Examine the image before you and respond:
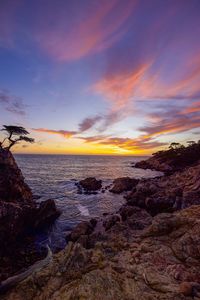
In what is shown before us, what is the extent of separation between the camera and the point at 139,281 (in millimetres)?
8359

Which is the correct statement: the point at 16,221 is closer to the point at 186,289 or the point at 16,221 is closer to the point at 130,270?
the point at 130,270

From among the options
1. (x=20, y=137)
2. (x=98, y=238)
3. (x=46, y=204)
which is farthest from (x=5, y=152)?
(x=98, y=238)

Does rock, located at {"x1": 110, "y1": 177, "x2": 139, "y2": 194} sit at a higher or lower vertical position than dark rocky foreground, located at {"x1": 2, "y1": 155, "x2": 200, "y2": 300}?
lower

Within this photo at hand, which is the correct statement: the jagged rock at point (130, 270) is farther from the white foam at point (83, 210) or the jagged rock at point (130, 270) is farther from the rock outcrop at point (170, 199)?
the white foam at point (83, 210)

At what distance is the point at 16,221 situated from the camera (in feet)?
73.5

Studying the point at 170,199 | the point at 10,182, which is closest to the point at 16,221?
the point at 10,182

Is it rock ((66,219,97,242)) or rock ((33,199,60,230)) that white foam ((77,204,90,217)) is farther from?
rock ((66,219,97,242))

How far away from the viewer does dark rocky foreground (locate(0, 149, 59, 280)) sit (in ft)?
59.3

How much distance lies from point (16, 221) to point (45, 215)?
5.89 meters

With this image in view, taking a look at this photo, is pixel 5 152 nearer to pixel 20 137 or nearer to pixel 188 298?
Result: pixel 20 137

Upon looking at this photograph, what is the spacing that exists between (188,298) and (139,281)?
1.88m

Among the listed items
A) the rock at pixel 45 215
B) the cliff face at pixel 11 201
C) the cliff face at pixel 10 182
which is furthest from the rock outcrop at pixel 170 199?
the cliff face at pixel 10 182

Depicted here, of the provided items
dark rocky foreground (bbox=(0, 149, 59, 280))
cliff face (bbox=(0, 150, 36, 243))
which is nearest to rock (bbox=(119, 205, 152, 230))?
dark rocky foreground (bbox=(0, 149, 59, 280))

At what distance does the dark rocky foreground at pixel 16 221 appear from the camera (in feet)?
59.3
